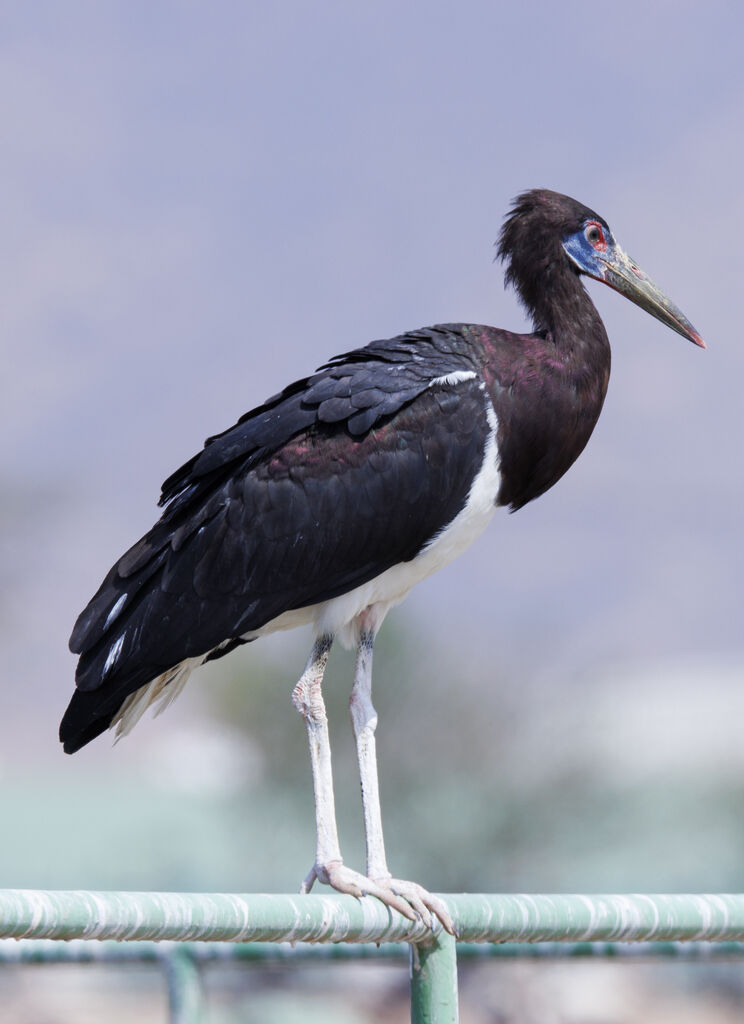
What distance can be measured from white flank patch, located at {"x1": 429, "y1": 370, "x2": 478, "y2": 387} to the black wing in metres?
0.01

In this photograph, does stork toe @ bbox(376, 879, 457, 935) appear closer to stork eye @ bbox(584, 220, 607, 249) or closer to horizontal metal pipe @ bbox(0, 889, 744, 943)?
horizontal metal pipe @ bbox(0, 889, 744, 943)

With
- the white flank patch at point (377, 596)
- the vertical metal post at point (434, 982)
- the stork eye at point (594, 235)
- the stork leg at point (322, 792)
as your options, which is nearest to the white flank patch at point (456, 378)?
the white flank patch at point (377, 596)

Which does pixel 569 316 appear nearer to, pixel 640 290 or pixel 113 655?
pixel 640 290

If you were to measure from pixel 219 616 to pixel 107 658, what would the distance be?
0.33 meters

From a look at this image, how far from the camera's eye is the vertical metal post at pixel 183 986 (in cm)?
228

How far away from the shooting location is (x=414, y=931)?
7.63 ft

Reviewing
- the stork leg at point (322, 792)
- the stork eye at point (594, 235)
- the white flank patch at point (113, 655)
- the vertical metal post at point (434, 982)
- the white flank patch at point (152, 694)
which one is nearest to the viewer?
the vertical metal post at point (434, 982)

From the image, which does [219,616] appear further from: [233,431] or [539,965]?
[539,965]

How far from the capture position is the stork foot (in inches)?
95.3

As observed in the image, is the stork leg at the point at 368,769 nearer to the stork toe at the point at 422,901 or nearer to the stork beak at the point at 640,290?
the stork toe at the point at 422,901

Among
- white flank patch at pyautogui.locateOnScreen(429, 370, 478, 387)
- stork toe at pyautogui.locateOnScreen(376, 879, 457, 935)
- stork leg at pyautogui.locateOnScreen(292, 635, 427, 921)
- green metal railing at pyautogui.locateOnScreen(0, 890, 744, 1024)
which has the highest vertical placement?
white flank patch at pyautogui.locateOnScreen(429, 370, 478, 387)

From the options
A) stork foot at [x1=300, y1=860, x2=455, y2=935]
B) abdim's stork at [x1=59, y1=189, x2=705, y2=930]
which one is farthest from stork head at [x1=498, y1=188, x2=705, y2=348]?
stork foot at [x1=300, y1=860, x2=455, y2=935]

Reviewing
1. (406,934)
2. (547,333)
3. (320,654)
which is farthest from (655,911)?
(547,333)

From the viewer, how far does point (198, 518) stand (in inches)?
167
